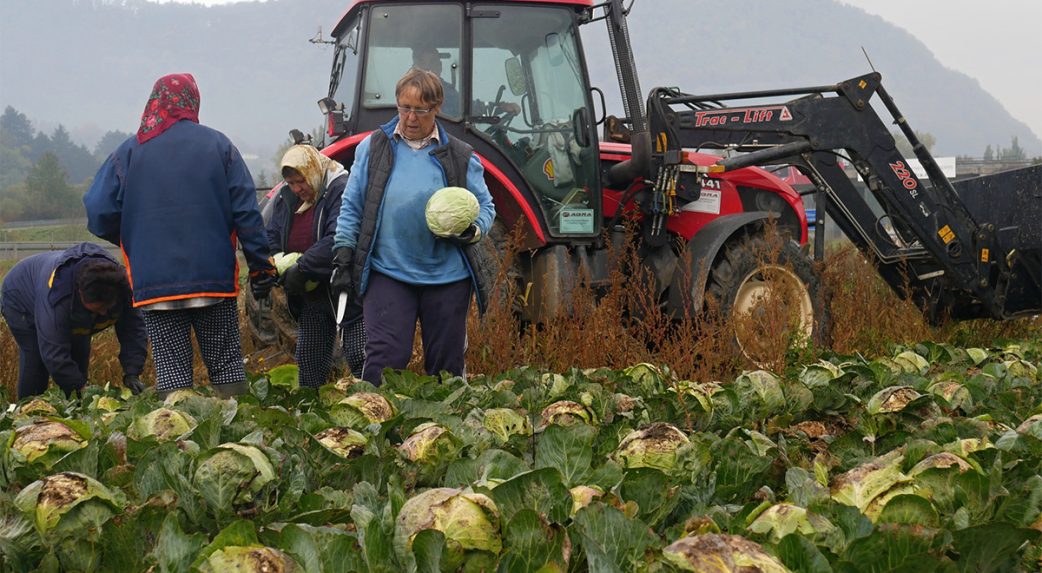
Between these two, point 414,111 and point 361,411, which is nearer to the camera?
point 361,411

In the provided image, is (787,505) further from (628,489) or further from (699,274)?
(699,274)

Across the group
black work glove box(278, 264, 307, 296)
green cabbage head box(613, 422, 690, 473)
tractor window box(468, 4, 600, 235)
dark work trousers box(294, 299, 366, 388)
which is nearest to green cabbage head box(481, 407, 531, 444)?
green cabbage head box(613, 422, 690, 473)

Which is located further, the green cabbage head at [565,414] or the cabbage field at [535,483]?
the green cabbage head at [565,414]

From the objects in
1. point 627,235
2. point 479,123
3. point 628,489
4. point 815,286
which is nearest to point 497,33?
point 479,123

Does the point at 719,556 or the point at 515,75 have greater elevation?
the point at 515,75

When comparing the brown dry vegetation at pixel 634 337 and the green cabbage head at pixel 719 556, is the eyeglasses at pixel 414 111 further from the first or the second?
the green cabbage head at pixel 719 556

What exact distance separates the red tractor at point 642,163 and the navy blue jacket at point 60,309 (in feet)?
6.26

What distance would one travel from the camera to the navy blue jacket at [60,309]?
19.2 feet

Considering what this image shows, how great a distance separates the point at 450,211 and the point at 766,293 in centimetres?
390

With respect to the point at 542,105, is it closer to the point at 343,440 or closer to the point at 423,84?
the point at 423,84

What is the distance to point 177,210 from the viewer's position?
16.5ft

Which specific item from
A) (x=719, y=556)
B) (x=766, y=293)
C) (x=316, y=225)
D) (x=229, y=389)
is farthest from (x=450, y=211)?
(x=766, y=293)

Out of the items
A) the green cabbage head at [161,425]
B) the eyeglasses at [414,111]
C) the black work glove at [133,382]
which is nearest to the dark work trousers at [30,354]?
the black work glove at [133,382]

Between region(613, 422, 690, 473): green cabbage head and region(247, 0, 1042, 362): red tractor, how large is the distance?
497 centimetres
